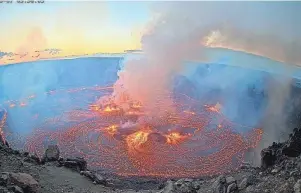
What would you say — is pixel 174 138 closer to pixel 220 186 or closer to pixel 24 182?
pixel 220 186

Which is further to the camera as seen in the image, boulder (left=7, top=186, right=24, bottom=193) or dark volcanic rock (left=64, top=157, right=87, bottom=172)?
dark volcanic rock (left=64, top=157, right=87, bottom=172)

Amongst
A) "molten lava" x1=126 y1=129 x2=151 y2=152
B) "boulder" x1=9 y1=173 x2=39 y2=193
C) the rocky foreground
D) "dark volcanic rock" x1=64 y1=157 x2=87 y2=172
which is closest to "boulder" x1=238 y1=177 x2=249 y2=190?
the rocky foreground

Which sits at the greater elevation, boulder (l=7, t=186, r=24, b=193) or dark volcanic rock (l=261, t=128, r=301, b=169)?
dark volcanic rock (l=261, t=128, r=301, b=169)

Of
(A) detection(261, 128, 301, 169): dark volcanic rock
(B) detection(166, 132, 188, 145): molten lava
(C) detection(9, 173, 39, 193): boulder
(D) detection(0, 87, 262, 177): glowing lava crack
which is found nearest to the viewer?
(C) detection(9, 173, 39, 193): boulder

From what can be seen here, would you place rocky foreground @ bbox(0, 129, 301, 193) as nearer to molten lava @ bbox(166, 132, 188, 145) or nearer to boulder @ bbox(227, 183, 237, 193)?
boulder @ bbox(227, 183, 237, 193)

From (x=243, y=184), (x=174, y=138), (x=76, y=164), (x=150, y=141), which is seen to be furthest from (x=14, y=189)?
(x=174, y=138)

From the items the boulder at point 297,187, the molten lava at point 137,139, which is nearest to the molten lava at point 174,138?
the molten lava at point 137,139

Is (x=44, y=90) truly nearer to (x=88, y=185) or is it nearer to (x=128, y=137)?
(x=128, y=137)

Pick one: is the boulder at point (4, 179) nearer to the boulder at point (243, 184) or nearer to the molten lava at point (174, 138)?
the boulder at point (243, 184)

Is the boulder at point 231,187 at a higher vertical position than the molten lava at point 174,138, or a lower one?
lower
